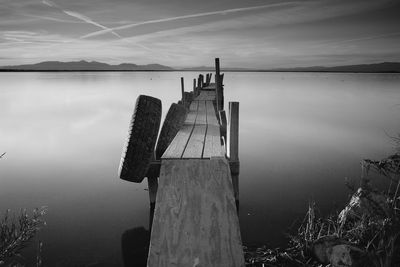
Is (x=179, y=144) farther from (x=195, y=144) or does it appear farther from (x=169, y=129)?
(x=169, y=129)

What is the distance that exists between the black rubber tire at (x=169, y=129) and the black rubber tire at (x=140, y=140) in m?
1.11

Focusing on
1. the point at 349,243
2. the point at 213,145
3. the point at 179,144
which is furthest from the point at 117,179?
the point at 349,243

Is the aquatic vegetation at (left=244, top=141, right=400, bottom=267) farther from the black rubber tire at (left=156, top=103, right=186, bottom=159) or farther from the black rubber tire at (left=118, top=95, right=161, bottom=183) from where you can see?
the black rubber tire at (left=156, top=103, right=186, bottom=159)

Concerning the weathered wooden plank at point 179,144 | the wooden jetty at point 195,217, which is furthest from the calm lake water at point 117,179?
the wooden jetty at point 195,217

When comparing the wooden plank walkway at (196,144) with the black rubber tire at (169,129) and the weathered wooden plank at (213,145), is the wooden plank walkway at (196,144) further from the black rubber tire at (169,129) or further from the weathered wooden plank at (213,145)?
the black rubber tire at (169,129)

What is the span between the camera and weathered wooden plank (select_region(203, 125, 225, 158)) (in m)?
4.57

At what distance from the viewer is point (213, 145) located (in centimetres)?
525

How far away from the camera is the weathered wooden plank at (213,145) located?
457 centimetres

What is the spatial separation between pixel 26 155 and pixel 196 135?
998 cm

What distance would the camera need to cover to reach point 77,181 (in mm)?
9023

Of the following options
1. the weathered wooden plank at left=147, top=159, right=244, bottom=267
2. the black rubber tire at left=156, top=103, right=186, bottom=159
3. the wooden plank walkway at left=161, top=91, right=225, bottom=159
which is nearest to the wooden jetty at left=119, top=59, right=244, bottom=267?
the weathered wooden plank at left=147, top=159, right=244, bottom=267

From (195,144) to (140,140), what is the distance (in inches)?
60.7

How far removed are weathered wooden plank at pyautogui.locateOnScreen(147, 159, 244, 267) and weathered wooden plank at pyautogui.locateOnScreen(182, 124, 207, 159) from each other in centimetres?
71

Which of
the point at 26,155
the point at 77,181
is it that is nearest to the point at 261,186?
the point at 77,181
